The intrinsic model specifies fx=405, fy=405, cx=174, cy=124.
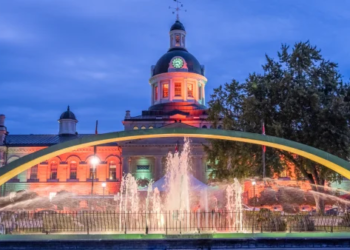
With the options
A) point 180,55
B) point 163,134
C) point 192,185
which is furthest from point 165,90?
Result: point 163,134

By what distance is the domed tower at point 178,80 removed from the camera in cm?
7081

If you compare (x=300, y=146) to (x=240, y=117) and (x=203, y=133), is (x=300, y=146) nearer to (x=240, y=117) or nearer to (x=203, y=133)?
(x=203, y=133)

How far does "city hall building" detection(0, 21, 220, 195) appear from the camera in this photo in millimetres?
58781

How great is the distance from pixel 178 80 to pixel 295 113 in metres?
44.3

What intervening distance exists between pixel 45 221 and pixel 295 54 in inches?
780

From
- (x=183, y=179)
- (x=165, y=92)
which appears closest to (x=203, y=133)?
(x=183, y=179)

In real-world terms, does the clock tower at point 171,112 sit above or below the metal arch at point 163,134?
above

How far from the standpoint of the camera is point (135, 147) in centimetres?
5866

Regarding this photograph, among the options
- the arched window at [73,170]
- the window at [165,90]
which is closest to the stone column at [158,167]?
the arched window at [73,170]

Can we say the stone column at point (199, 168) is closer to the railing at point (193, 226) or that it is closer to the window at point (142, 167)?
the window at point (142, 167)

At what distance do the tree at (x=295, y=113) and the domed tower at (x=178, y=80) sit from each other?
126 ft

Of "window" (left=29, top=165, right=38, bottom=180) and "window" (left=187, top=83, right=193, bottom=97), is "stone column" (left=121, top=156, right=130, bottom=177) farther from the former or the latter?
"window" (left=187, top=83, right=193, bottom=97)

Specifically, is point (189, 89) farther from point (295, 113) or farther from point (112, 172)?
point (295, 113)

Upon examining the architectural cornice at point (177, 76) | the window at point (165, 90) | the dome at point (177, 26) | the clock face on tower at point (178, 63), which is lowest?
the window at point (165, 90)
